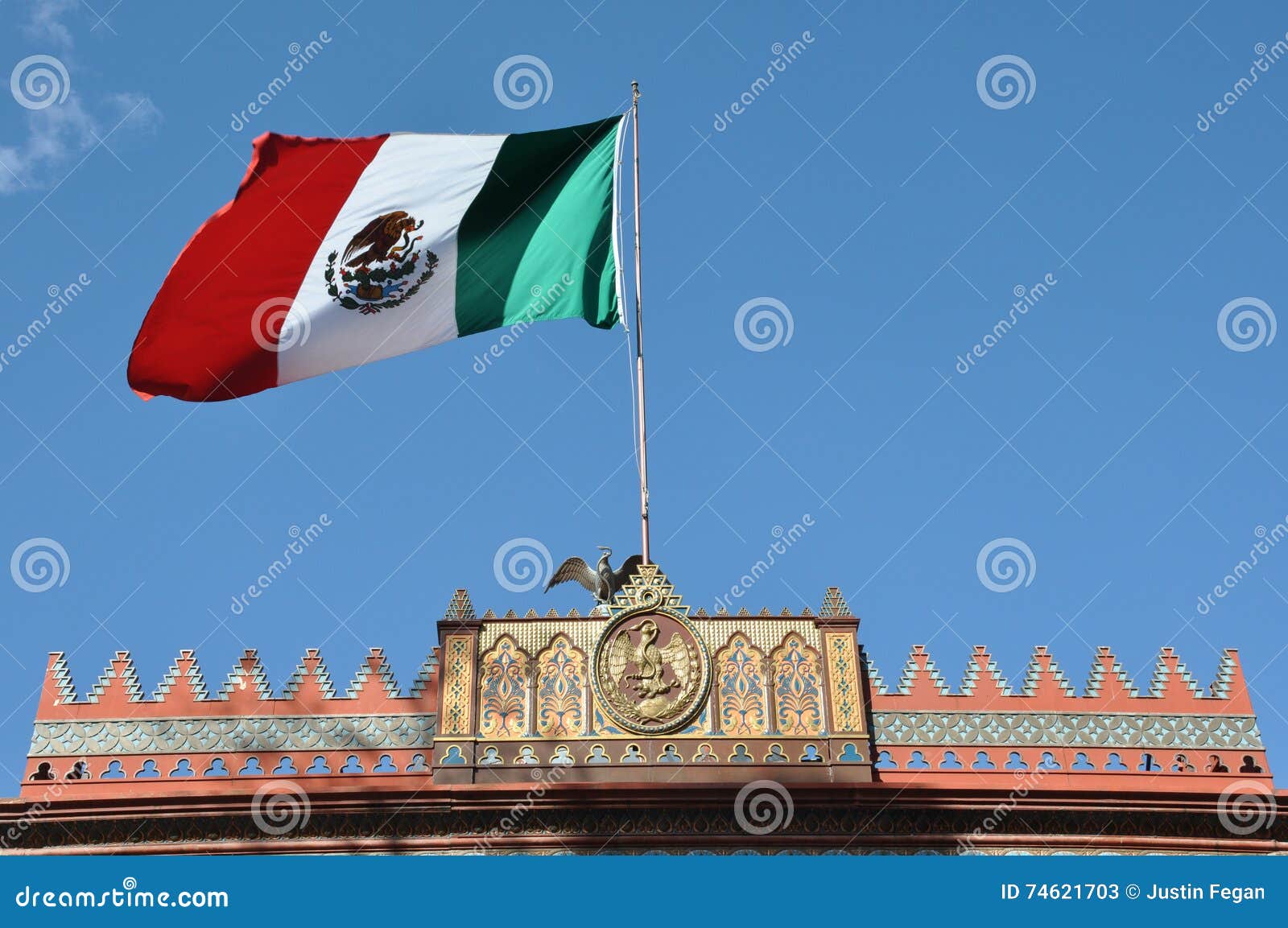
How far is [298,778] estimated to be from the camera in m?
14.5

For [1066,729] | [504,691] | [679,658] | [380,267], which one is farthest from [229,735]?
[1066,729]

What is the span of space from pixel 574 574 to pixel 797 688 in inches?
103

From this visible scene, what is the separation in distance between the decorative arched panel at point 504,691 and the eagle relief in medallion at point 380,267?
12.9ft

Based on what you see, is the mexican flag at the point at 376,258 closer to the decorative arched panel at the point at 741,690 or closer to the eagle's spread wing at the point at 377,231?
the eagle's spread wing at the point at 377,231

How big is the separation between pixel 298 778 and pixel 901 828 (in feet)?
18.4

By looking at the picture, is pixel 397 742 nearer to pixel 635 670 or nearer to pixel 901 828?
pixel 635 670

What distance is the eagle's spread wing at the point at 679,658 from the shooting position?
14.7 metres

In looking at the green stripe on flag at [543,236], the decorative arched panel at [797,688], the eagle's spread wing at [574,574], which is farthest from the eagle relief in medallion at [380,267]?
the decorative arched panel at [797,688]

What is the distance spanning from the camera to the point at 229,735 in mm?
14789

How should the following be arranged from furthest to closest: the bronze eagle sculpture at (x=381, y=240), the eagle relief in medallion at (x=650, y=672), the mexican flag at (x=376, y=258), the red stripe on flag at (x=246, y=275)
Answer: the bronze eagle sculpture at (x=381, y=240) < the mexican flag at (x=376, y=258) < the red stripe on flag at (x=246, y=275) < the eagle relief in medallion at (x=650, y=672)

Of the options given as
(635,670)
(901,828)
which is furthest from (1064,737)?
(635,670)

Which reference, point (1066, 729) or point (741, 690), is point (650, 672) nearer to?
point (741, 690)

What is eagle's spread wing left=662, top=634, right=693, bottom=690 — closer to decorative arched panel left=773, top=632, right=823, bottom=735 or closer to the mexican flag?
decorative arched panel left=773, top=632, right=823, bottom=735
